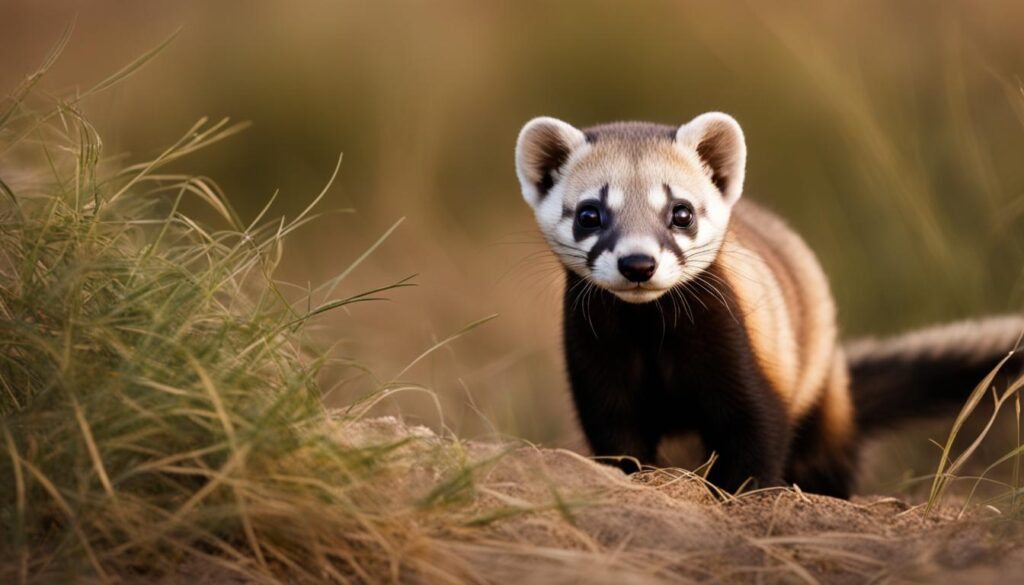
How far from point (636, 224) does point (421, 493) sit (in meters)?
1.43

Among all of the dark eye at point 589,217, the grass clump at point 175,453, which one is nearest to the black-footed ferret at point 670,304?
the dark eye at point 589,217

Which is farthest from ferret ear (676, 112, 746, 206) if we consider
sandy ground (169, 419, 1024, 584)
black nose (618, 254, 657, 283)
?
sandy ground (169, 419, 1024, 584)

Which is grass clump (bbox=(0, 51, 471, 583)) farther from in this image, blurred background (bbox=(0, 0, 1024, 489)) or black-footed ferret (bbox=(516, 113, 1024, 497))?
blurred background (bbox=(0, 0, 1024, 489))

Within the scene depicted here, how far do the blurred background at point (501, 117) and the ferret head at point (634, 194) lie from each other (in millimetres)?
2404

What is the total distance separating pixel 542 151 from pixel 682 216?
69 cm

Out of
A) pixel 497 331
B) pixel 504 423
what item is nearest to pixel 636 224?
pixel 504 423

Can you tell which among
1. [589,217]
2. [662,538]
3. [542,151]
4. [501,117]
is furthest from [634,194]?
[501,117]

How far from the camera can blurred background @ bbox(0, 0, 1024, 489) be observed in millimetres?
7203

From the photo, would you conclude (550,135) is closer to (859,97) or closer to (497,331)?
(859,97)

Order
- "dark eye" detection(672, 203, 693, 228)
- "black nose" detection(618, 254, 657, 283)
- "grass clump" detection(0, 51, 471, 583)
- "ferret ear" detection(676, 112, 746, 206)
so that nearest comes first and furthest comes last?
"grass clump" detection(0, 51, 471, 583) < "black nose" detection(618, 254, 657, 283) < "dark eye" detection(672, 203, 693, 228) < "ferret ear" detection(676, 112, 746, 206)

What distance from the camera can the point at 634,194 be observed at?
4.13m

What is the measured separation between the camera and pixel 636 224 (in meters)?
4.01

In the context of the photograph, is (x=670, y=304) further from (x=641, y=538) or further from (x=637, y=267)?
(x=641, y=538)

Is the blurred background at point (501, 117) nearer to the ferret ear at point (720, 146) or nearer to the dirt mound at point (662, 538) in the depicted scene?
the ferret ear at point (720, 146)
